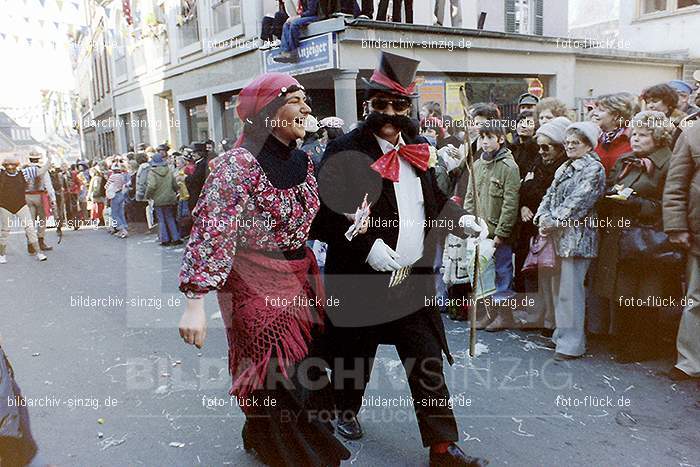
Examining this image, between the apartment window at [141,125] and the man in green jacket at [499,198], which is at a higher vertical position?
the apartment window at [141,125]

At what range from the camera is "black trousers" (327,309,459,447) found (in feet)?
9.46

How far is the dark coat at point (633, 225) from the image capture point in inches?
167

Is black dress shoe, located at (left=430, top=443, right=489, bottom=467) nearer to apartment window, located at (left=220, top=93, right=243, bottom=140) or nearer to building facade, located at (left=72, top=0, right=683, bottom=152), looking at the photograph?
building facade, located at (left=72, top=0, right=683, bottom=152)

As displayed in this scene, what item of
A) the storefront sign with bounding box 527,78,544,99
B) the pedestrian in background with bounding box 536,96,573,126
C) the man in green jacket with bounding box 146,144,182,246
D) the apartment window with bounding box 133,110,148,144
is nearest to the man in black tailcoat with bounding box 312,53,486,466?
the pedestrian in background with bounding box 536,96,573,126

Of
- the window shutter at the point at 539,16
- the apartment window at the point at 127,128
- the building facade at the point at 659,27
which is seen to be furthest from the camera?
the apartment window at the point at 127,128

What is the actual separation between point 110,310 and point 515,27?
44.5ft

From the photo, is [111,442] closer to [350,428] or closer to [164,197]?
[350,428]

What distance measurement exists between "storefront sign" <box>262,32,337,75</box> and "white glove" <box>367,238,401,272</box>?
790 centimetres

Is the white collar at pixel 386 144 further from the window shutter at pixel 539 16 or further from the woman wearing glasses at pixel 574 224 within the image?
the window shutter at pixel 539 16

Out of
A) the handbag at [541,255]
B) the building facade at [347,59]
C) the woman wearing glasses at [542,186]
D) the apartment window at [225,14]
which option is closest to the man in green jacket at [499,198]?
the woman wearing glasses at [542,186]

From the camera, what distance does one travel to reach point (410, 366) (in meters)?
2.95

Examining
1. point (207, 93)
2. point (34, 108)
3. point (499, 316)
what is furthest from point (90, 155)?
point (499, 316)

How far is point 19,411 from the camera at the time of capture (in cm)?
256

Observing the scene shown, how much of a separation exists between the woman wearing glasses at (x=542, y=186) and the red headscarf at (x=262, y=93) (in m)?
3.02
